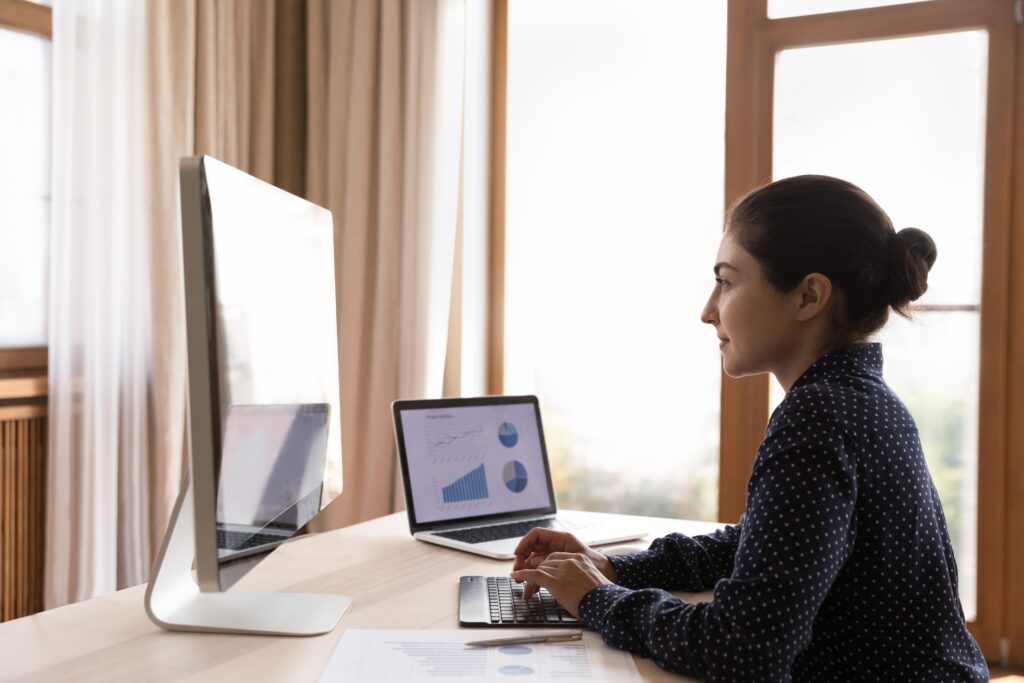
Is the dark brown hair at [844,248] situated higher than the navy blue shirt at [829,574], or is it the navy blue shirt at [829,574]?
the dark brown hair at [844,248]

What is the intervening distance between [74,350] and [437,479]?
1.32 meters

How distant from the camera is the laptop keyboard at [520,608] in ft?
3.69

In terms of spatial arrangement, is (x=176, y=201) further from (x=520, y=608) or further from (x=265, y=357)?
(x=520, y=608)

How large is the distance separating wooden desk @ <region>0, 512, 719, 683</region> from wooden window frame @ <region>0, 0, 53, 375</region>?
1.28m

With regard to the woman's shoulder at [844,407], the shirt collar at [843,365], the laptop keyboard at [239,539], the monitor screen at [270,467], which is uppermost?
the shirt collar at [843,365]

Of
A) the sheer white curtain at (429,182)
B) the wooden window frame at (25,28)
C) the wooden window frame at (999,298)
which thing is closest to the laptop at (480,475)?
the sheer white curtain at (429,182)

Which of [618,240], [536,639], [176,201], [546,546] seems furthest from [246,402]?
[618,240]

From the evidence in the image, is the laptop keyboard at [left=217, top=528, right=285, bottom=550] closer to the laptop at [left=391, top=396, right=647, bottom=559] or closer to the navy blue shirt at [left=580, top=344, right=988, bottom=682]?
the navy blue shirt at [left=580, top=344, right=988, bottom=682]

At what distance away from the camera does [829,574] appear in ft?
2.95

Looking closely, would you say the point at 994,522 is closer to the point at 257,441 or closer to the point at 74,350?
the point at 257,441

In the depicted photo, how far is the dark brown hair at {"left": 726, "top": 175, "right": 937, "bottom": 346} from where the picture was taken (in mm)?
1068

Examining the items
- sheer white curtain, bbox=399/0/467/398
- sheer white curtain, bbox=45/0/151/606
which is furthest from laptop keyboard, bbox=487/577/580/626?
sheer white curtain, bbox=399/0/467/398

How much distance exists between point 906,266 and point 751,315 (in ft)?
0.61

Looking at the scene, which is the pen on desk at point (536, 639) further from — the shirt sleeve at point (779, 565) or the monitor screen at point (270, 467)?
the monitor screen at point (270, 467)
